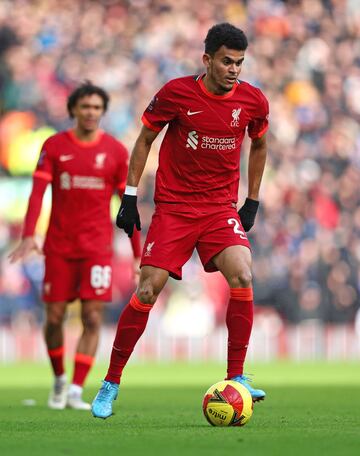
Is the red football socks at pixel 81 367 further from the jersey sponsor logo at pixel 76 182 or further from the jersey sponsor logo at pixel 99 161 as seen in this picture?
the jersey sponsor logo at pixel 99 161

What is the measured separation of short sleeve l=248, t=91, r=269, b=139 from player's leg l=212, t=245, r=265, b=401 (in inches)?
33.2

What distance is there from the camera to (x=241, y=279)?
813 centimetres

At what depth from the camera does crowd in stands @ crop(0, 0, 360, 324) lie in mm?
21500

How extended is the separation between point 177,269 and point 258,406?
2696 mm

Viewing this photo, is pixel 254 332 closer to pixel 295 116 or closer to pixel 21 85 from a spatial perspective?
pixel 295 116

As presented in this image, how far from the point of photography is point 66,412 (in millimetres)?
10180

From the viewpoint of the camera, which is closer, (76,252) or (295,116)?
(76,252)

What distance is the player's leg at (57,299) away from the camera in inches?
444

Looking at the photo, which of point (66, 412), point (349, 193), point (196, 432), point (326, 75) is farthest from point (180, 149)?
point (326, 75)

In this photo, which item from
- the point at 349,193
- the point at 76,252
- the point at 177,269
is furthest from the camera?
the point at 349,193

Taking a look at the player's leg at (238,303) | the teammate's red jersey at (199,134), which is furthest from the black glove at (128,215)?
the player's leg at (238,303)

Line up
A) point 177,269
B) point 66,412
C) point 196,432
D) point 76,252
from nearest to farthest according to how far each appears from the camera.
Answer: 1. point 196,432
2. point 177,269
3. point 66,412
4. point 76,252

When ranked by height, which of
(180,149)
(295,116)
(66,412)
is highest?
(295,116)

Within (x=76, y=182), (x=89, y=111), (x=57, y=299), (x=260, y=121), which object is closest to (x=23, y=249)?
(x=57, y=299)
